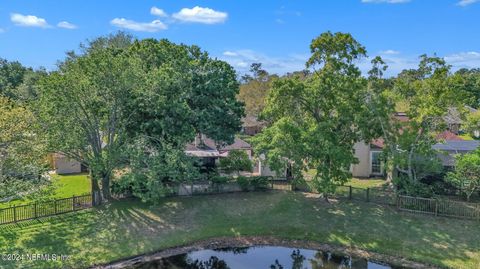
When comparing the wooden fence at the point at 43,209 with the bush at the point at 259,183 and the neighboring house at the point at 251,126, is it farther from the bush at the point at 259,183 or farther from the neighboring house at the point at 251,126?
the neighboring house at the point at 251,126

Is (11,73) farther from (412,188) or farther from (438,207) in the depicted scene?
(438,207)

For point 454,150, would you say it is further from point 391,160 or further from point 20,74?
point 20,74

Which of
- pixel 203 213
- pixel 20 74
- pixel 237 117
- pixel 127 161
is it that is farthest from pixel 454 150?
pixel 20 74

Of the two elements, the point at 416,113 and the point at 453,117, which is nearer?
the point at 416,113

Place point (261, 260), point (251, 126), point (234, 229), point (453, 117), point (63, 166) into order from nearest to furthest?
point (261, 260) < point (234, 229) < point (453, 117) < point (63, 166) < point (251, 126)

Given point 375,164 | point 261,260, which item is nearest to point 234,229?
point 261,260

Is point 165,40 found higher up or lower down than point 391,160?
higher up
